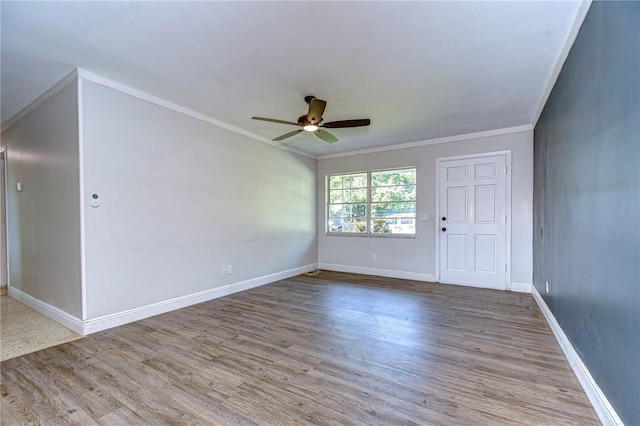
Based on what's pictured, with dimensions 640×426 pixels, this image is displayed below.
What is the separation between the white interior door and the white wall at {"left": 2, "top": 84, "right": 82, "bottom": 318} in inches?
199

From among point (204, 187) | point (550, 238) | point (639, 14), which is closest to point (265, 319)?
point (204, 187)

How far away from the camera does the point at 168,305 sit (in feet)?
11.7

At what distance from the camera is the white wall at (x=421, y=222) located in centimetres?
444

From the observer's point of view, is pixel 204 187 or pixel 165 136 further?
pixel 204 187

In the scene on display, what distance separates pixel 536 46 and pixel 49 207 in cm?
503

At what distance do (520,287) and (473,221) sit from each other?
3.87 ft

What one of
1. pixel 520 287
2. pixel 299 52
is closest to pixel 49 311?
pixel 299 52

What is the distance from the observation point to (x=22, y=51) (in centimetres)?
246

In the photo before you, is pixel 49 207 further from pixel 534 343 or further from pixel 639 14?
pixel 534 343

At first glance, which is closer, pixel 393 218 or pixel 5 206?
pixel 5 206

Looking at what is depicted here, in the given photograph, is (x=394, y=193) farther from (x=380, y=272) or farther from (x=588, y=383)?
(x=588, y=383)

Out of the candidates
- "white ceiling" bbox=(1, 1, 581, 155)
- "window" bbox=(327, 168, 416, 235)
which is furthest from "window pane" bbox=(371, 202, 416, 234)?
"white ceiling" bbox=(1, 1, 581, 155)

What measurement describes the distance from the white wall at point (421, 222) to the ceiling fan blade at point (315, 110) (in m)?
2.72

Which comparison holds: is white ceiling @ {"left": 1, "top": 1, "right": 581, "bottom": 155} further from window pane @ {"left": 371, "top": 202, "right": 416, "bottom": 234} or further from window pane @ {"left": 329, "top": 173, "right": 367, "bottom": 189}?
window pane @ {"left": 329, "top": 173, "right": 367, "bottom": 189}
